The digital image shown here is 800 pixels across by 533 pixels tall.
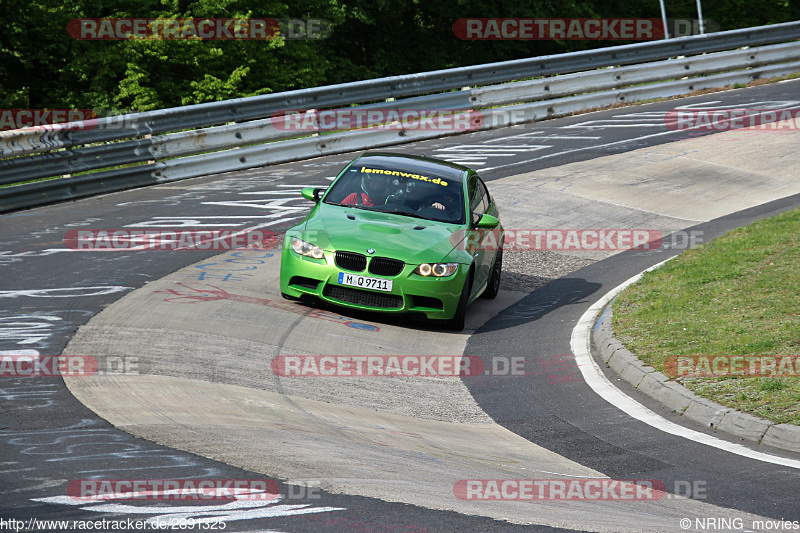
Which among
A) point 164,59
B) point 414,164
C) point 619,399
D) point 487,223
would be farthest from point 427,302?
point 164,59

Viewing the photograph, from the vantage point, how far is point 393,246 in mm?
9734

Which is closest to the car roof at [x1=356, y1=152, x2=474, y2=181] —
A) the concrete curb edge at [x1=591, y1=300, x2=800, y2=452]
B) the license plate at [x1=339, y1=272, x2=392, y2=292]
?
the license plate at [x1=339, y1=272, x2=392, y2=292]

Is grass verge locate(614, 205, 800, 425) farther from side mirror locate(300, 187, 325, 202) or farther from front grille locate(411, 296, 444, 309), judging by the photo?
side mirror locate(300, 187, 325, 202)

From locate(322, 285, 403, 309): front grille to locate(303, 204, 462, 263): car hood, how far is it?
415 mm

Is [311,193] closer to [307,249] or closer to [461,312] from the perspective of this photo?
[307,249]

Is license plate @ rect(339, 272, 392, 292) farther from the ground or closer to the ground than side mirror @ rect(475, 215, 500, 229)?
closer to the ground

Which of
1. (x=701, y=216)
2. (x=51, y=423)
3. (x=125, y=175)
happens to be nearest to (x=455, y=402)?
(x=51, y=423)

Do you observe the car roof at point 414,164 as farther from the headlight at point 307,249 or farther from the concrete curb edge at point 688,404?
the concrete curb edge at point 688,404

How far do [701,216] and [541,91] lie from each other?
8138 millimetres

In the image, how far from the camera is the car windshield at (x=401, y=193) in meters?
10.7

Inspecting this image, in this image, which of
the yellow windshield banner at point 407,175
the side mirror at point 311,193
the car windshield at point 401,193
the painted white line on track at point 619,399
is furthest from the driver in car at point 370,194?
Answer: the painted white line on track at point 619,399

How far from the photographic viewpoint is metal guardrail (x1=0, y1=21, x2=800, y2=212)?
14.9 metres

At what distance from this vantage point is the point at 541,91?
22625 millimetres

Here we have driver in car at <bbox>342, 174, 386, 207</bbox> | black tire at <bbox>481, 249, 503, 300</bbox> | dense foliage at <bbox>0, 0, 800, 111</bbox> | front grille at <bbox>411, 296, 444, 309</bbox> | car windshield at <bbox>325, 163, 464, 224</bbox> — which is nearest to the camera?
front grille at <bbox>411, 296, 444, 309</bbox>
